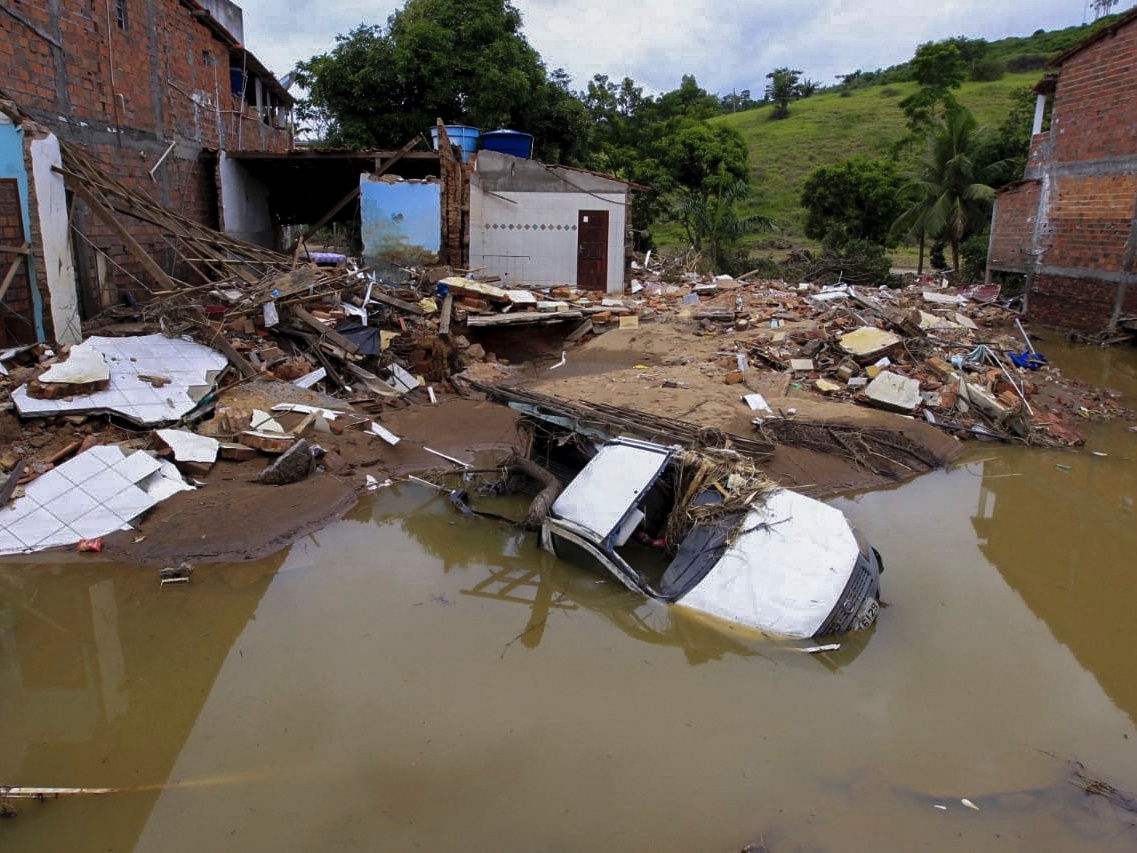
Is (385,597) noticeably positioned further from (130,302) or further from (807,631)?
(130,302)

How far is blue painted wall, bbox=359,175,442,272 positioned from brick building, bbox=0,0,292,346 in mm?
3300

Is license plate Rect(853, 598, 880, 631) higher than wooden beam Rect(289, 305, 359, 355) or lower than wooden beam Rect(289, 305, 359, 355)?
lower

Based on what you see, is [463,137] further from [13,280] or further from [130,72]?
[13,280]

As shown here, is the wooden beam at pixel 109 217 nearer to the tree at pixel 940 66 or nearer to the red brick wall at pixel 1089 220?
the red brick wall at pixel 1089 220

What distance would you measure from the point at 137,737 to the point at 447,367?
8.38 meters

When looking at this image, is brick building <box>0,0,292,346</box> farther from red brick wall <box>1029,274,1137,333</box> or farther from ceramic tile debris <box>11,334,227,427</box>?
red brick wall <box>1029,274,1137,333</box>

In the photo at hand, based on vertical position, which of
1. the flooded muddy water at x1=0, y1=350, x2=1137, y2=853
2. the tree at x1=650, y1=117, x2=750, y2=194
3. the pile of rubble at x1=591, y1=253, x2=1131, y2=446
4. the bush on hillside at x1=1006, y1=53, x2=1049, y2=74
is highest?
the bush on hillside at x1=1006, y1=53, x2=1049, y2=74

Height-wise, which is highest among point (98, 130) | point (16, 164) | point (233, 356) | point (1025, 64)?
point (1025, 64)

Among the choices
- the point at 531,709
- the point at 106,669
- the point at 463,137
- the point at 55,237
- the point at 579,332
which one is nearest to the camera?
the point at 531,709

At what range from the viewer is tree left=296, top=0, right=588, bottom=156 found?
20031 millimetres

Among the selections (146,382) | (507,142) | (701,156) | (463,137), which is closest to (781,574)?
(146,382)

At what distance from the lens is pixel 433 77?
20062mm

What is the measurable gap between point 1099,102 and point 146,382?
1691cm

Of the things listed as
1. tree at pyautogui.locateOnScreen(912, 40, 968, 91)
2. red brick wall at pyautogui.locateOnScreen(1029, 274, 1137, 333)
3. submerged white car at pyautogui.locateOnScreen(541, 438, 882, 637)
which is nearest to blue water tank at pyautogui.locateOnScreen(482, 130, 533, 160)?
submerged white car at pyautogui.locateOnScreen(541, 438, 882, 637)
